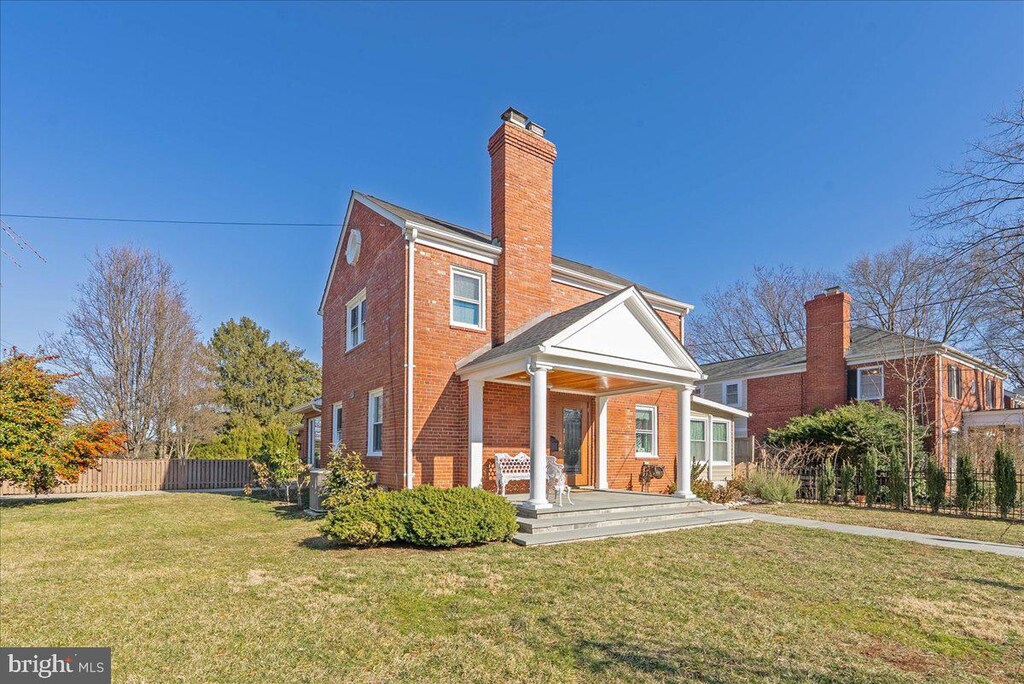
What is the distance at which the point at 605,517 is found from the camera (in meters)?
10.2

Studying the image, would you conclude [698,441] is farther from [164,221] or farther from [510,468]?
[164,221]

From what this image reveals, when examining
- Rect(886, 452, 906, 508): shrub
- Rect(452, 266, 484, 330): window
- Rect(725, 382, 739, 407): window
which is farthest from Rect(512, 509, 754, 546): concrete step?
Rect(725, 382, 739, 407): window

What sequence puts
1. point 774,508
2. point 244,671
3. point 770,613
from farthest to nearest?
point 774,508 → point 770,613 → point 244,671

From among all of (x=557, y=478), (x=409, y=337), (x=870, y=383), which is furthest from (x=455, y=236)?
(x=870, y=383)

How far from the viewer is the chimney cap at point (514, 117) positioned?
13375 mm

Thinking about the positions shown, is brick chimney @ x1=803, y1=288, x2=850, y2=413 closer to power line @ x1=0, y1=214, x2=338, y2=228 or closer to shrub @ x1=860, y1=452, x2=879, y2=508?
shrub @ x1=860, y1=452, x2=879, y2=508

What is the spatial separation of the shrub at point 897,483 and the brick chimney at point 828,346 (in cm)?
734

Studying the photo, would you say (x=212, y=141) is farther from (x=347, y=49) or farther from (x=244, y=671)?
(x=244, y=671)

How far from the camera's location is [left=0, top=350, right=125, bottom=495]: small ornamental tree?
533 inches

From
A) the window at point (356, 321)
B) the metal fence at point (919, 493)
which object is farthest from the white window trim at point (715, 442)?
the window at point (356, 321)

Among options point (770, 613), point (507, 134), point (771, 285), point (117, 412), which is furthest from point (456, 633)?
point (771, 285)

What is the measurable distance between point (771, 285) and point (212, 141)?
3523cm

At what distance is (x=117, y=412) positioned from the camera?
75.1 ft

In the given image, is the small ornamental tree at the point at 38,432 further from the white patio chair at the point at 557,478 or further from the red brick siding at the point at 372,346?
the white patio chair at the point at 557,478
